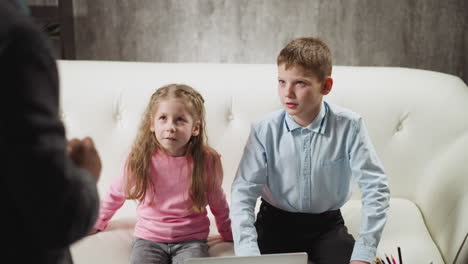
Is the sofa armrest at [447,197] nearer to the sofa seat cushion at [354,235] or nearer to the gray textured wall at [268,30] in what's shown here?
the sofa seat cushion at [354,235]

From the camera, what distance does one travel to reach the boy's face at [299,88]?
63.1 inches

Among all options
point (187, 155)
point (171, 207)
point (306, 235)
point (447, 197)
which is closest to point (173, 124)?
point (187, 155)

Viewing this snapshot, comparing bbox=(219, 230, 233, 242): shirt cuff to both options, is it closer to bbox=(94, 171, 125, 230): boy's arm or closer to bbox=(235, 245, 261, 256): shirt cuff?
bbox=(235, 245, 261, 256): shirt cuff

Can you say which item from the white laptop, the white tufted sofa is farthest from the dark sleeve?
the white tufted sofa

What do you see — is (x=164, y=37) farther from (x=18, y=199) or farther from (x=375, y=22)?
(x=18, y=199)

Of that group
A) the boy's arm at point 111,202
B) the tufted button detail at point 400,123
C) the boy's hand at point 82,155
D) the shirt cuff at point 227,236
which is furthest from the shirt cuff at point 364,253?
the boy's hand at point 82,155

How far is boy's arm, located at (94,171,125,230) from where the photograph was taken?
1.81 meters

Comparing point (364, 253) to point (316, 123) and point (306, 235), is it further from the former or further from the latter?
point (316, 123)

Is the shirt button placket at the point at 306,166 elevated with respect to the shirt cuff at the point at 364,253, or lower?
elevated

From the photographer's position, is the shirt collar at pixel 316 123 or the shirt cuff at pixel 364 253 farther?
the shirt collar at pixel 316 123

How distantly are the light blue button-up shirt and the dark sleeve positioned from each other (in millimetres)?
934

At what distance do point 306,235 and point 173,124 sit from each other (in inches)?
21.5

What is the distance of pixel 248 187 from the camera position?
172cm

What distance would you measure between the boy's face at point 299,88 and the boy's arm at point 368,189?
0.18 meters
